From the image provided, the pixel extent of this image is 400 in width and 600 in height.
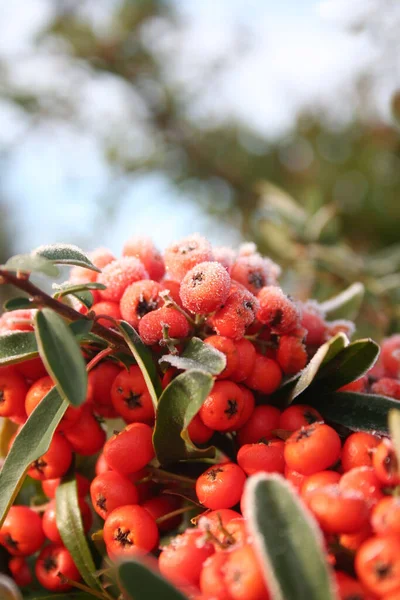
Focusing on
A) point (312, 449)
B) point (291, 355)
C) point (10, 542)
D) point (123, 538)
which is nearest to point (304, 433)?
point (312, 449)

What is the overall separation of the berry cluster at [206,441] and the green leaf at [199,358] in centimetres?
2

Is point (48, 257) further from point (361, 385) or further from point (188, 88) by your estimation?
point (188, 88)

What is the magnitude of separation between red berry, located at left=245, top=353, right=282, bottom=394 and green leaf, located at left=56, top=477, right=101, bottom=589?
0.97 feet

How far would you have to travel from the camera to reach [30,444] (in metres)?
0.73

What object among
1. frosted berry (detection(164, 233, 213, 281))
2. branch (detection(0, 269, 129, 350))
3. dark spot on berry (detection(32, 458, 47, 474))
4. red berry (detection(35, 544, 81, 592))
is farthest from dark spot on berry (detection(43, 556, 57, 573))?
frosted berry (detection(164, 233, 213, 281))

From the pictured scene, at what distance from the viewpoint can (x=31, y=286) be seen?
0.69 m

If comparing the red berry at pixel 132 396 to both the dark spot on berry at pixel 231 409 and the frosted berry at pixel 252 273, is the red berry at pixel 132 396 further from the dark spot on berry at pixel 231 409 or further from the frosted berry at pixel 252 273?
the frosted berry at pixel 252 273

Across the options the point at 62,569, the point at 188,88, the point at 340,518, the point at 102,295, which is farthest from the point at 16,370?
the point at 188,88

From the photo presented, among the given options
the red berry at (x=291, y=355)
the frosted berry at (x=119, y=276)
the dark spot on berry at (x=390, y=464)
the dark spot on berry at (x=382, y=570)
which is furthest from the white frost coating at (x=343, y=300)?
the dark spot on berry at (x=382, y=570)

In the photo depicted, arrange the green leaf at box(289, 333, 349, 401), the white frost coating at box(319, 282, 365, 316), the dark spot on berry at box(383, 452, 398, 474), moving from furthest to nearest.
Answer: the white frost coating at box(319, 282, 365, 316), the green leaf at box(289, 333, 349, 401), the dark spot on berry at box(383, 452, 398, 474)

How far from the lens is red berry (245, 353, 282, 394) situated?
79 centimetres

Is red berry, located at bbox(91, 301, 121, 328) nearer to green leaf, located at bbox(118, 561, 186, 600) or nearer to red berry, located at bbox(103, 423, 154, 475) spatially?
red berry, located at bbox(103, 423, 154, 475)

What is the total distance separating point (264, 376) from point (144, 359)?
6.8 inches

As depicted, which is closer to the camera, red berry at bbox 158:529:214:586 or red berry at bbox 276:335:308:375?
red berry at bbox 158:529:214:586
